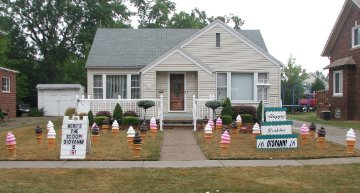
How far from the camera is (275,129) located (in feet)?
43.7

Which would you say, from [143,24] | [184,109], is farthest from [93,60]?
[143,24]

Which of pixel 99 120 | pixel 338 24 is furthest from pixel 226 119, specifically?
pixel 338 24

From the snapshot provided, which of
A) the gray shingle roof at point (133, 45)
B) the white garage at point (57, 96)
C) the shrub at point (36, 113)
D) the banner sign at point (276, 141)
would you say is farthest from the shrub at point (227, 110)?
the shrub at point (36, 113)

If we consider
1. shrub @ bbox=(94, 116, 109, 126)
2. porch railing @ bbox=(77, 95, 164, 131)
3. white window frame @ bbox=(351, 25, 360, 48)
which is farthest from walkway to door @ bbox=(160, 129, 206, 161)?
white window frame @ bbox=(351, 25, 360, 48)

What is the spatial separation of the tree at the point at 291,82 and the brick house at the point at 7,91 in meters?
27.8

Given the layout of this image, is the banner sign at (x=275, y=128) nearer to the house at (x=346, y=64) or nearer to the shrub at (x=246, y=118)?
the shrub at (x=246, y=118)

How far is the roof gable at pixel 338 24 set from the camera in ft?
87.6

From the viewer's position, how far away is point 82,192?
766 cm

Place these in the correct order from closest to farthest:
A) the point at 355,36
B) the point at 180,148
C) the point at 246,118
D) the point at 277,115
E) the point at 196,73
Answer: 1. the point at 180,148
2. the point at 277,115
3. the point at 246,118
4. the point at 196,73
5. the point at 355,36

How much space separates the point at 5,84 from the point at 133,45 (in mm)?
11021

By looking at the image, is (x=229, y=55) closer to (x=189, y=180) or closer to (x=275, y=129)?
(x=275, y=129)

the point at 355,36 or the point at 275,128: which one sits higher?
the point at 355,36

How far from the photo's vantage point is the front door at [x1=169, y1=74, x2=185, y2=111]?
75.8 feet

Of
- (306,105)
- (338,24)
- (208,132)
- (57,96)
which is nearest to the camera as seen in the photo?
(208,132)
